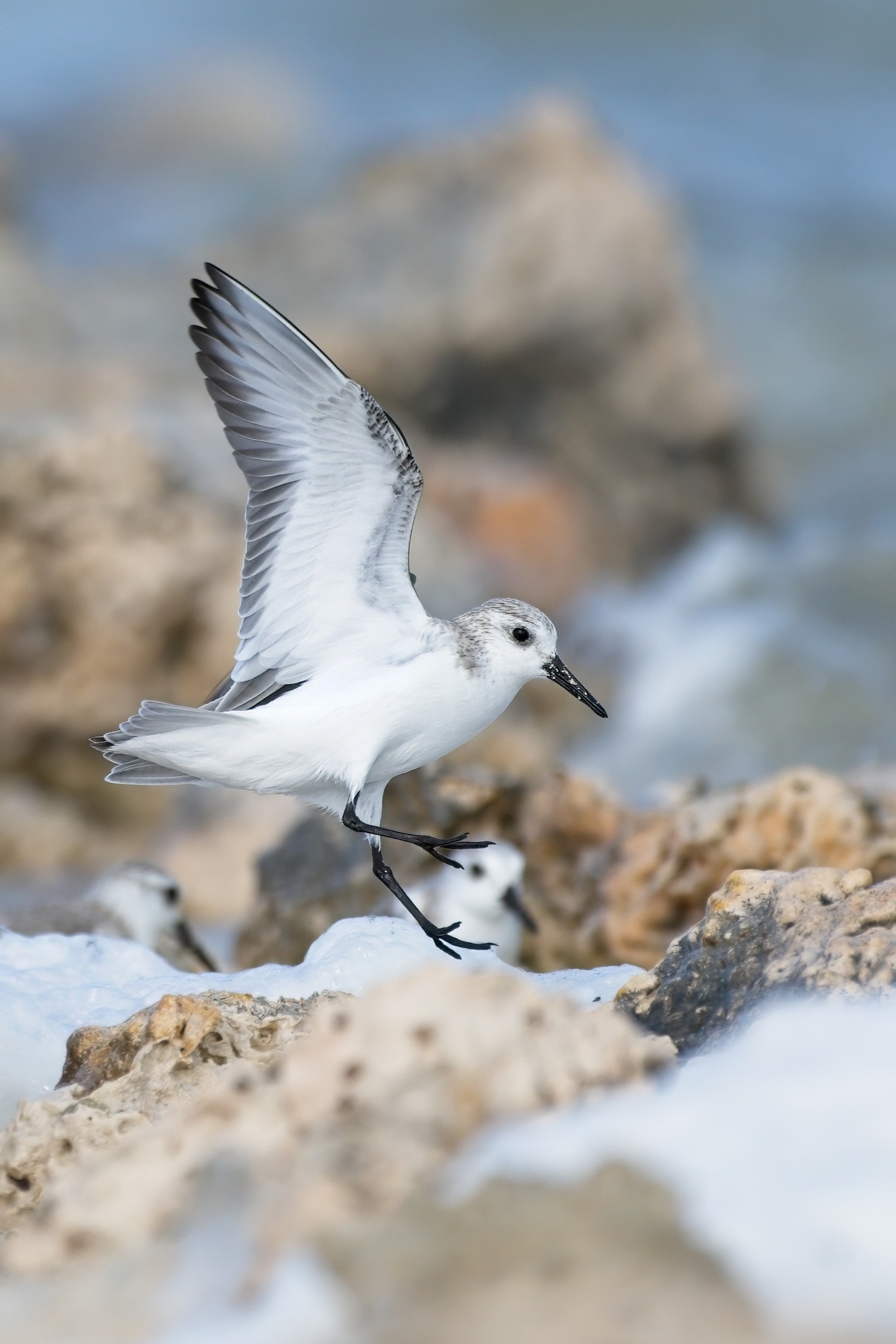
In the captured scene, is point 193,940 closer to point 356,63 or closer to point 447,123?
point 447,123

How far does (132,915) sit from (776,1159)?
4.12 m

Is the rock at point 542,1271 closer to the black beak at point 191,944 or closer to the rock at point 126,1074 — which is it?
the rock at point 126,1074

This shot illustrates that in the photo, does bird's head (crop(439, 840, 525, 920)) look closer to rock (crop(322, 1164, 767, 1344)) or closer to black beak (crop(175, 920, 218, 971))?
black beak (crop(175, 920, 218, 971))

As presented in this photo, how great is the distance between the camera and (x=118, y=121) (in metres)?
27.7

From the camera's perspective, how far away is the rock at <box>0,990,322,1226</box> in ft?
9.99

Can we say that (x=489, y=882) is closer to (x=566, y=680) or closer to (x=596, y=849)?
(x=596, y=849)

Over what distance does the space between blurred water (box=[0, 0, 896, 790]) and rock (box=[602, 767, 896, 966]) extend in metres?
3.90

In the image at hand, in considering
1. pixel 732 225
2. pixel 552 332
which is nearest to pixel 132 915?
pixel 552 332

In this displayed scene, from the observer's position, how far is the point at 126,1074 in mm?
3309

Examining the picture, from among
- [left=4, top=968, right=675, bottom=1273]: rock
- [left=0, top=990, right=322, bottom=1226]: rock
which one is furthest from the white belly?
[left=4, top=968, right=675, bottom=1273]: rock

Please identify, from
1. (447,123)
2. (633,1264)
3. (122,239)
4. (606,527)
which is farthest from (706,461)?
(447,123)

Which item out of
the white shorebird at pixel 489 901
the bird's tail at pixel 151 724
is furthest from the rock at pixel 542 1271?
the white shorebird at pixel 489 901

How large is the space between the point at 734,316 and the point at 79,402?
10.7 m

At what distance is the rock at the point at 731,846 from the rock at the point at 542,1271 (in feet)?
10.7
